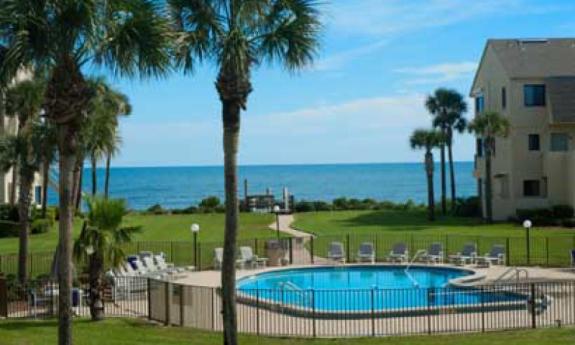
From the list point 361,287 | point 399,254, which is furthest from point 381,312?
point 399,254

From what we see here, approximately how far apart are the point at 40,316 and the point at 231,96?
1006 centimetres

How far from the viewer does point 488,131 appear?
52750mm

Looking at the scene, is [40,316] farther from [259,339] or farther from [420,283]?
[420,283]

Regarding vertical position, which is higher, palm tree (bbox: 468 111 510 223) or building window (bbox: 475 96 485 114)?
building window (bbox: 475 96 485 114)

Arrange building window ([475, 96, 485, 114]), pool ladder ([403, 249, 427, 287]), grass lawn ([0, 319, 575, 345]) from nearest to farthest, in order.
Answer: grass lawn ([0, 319, 575, 345]) < pool ladder ([403, 249, 427, 287]) < building window ([475, 96, 485, 114])

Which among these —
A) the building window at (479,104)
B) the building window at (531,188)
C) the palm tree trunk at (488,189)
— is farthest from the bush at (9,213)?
Result: the building window at (479,104)

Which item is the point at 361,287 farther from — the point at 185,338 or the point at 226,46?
the point at 226,46

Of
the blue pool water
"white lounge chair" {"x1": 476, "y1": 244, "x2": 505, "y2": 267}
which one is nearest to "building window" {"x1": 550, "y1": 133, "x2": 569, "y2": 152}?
"white lounge chair" {"x1": 476, "y1": 244, "x2": 505, "y2": 267}

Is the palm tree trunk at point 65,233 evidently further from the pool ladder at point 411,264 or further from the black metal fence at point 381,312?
the pool ladder at point 411,264

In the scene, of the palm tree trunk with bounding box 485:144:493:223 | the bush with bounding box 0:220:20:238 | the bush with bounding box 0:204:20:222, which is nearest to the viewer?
the bush with bounding box 0:220:20:238

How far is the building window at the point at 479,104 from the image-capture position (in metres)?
60.4

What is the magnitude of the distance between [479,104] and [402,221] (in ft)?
40.4

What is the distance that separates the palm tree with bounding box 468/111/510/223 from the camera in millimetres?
52281

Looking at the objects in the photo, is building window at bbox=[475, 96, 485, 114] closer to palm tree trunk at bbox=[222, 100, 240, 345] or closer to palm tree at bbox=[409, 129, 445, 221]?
palm tree at bbox=[409, 129, 445, 221]
